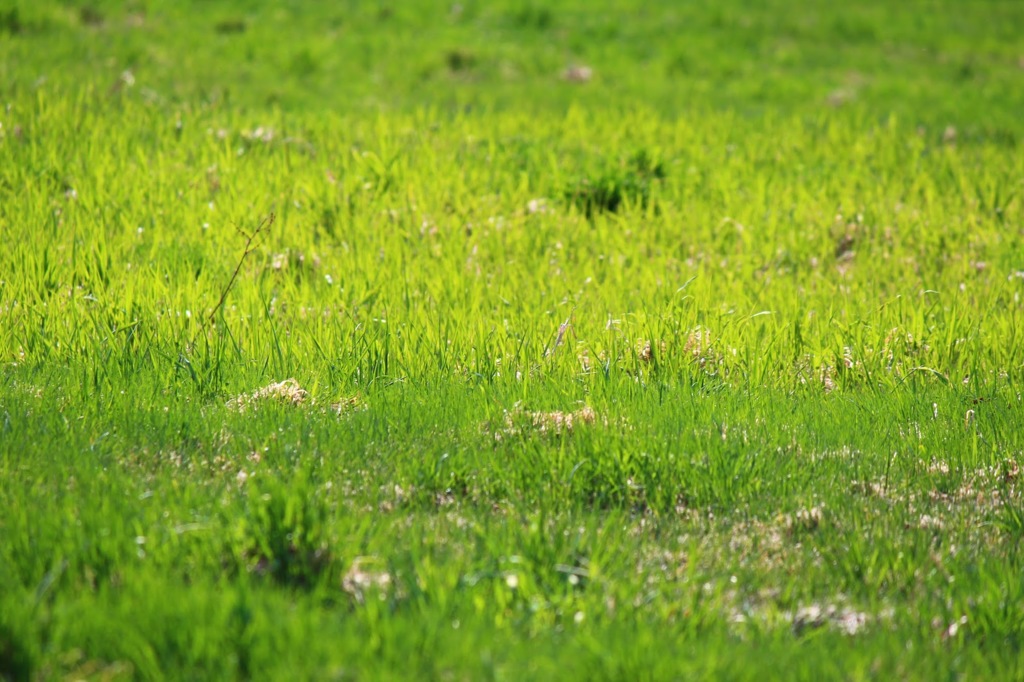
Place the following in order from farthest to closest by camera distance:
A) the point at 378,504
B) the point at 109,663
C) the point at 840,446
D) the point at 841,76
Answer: the point at 841,76, the point at 840,446, the point at 378,504, the point at 109,663

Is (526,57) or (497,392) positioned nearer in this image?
(497,392)

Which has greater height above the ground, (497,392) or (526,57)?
(526,57)

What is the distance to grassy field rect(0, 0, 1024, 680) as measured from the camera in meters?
2.69

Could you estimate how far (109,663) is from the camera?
2420mm

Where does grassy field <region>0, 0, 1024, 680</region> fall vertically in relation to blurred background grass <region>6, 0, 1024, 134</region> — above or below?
below

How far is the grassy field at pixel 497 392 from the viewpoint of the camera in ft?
8.82

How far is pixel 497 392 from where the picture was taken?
4.30 metres

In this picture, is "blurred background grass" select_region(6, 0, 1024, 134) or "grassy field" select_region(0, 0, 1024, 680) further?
"blurred background grass" select_region(6, 0, 1024, 134)

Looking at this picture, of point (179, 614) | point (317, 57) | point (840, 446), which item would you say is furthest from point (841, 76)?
point (179, 614)

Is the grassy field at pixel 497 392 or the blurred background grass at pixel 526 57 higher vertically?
the blurred background grass at pixel 526 57

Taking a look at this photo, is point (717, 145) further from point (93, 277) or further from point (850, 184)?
point (93, 277)

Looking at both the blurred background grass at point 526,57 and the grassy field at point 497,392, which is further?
the blurred background grass at point 526,57

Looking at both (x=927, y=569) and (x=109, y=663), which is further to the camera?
(x=927, y=569)

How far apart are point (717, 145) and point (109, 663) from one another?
310 inches
